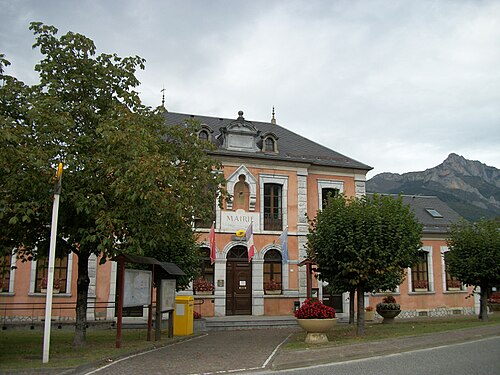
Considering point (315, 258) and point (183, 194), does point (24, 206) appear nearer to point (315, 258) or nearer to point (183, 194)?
point (183, 194)

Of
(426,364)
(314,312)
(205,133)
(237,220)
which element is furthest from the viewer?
(205,133)

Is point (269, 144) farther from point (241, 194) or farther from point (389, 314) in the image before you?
point (389, 314)

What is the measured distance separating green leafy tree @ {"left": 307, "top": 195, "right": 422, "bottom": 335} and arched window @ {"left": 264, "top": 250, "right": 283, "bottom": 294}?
7193 mm

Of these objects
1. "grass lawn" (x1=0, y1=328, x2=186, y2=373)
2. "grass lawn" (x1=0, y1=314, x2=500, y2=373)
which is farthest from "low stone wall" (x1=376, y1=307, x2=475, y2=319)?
"grass lawn" (x1=0, y1=328, x2=186, y2=373)

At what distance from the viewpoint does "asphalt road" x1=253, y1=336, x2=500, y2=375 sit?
9.68 metres

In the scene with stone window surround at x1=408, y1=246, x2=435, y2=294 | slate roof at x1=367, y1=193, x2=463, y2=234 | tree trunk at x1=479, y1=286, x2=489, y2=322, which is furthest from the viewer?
slate roof at x1=367, y1=193, x2=463, y2=234

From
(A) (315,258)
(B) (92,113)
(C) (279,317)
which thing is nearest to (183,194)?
(B) (92,113)

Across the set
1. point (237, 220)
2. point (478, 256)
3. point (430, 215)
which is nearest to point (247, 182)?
point (237, 220)

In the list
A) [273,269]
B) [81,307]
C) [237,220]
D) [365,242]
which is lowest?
[81,307]

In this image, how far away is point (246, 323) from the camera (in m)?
21.2

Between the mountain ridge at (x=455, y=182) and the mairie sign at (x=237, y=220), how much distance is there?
10140 centimetres

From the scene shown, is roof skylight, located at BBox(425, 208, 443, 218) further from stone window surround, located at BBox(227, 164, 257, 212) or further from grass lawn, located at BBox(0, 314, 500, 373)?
grass lawn, located at BBox(0, 314, 500, 373)

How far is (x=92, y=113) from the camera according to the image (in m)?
13.6

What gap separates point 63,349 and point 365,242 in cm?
911
